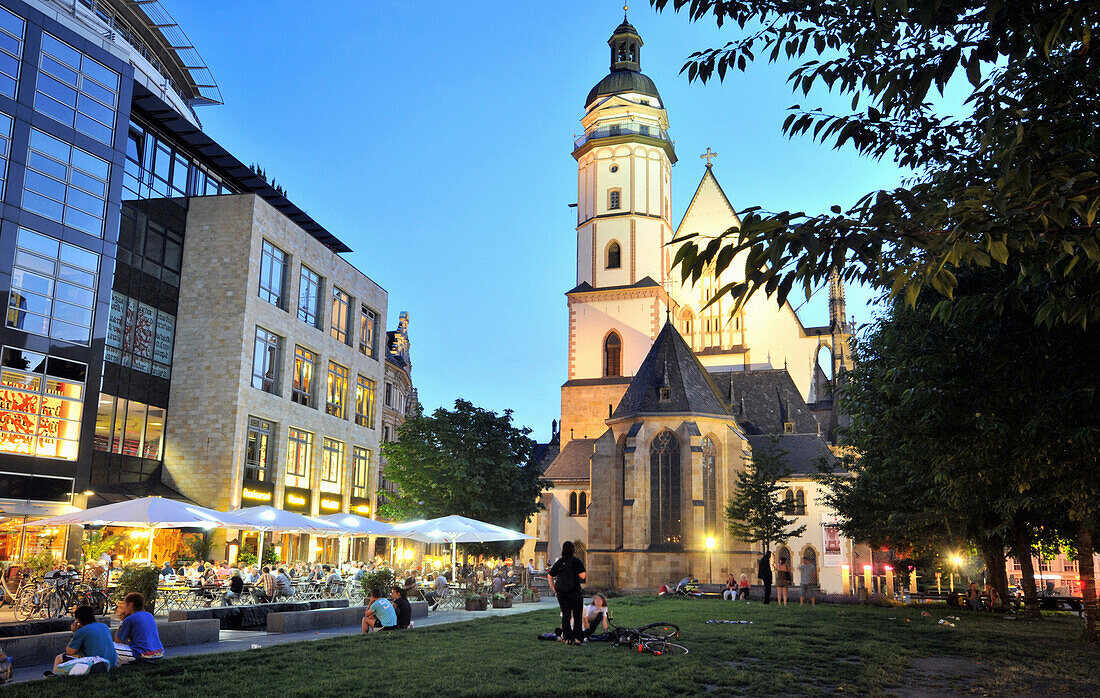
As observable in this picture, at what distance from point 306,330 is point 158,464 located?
31.5 ft

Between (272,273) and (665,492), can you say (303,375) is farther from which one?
(665,492)

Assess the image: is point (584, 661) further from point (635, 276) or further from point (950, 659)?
point (635, 276)

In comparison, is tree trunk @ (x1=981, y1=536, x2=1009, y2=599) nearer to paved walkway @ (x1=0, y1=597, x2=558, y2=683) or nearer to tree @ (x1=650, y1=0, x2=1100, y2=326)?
paved walkway @ (x1=0, y1=597, x2=558, y2=683)

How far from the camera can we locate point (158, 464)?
36375 mm

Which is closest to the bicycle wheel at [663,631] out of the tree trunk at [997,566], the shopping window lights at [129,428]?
the tree trunk at [997,566]

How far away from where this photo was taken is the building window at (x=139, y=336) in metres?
34.3

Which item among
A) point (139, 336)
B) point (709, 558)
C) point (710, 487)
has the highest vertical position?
point (139, 336)

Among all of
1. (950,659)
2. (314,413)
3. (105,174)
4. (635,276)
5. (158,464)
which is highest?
(635,276)

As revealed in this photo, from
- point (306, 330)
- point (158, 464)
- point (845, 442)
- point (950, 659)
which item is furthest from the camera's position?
point (306, 330)

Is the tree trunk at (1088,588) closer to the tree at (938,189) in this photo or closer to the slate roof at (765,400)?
the tree at (938,189)

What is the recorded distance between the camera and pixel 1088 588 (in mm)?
20344

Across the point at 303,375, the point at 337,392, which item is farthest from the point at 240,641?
the point at 337,392

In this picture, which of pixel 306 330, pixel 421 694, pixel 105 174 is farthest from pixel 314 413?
pixel 421 694

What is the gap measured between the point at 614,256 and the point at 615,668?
57.9 m
